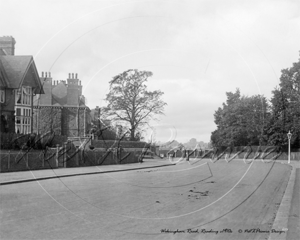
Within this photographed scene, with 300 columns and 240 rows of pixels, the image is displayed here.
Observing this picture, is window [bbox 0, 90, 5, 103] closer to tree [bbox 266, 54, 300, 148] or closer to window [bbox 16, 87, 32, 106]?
window [bbox 16, 87, 32, 106]

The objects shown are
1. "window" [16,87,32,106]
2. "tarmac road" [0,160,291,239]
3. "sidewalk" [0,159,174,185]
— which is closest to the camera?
"tarmac road" [0,160,291,239]

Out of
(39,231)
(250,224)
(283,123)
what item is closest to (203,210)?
(250,224)

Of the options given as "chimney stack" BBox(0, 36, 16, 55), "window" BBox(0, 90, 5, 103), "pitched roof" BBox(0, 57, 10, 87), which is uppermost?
"chimney stack" BBox(0, 36, 16, 55)

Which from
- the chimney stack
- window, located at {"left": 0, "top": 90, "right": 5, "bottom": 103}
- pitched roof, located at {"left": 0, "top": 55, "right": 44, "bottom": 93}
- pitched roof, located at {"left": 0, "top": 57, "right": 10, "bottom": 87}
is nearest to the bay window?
pitched roof, located at {"left": 0, "top": 55, "right": 44, "bottom": 93}

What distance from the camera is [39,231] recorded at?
6648mm

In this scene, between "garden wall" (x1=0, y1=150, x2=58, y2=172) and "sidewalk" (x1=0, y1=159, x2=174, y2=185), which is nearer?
"sidewalk" (x1=0, y1=159, x2=174, y2=185)

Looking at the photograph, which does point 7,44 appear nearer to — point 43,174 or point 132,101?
point 43,174

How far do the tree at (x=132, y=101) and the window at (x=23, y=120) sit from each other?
33.0 meters

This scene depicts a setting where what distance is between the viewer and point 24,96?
38.2m

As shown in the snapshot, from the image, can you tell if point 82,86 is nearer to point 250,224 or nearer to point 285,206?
point 250,224

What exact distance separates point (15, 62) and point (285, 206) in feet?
109

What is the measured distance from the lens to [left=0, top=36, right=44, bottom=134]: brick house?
34562 millimetres

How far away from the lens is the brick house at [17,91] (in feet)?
113

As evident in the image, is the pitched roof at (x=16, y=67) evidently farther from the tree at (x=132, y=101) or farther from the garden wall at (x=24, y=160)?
the tree at (x=132, y=101)
